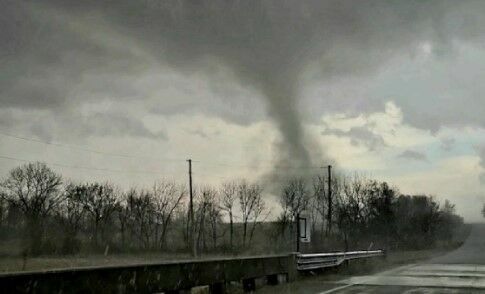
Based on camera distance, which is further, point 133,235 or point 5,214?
point 133,235

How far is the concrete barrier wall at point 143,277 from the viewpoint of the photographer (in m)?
8.18

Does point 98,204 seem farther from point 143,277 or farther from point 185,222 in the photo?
point 143,277

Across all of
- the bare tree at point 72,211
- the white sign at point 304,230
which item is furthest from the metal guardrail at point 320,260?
the bare tree at point 72,211

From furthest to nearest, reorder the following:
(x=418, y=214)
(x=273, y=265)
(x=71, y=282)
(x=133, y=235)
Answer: (x=418, y=214)
(x=133, y=235)
(x=273, y=265)
(x=71, y=282)

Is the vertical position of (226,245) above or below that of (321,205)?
below

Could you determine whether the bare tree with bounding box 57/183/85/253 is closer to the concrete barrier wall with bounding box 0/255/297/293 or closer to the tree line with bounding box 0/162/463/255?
the tree line with bounding box 0/162/463/255

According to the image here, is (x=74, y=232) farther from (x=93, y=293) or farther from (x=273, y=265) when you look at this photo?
(x=93, y=293)

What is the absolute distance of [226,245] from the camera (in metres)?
69.8

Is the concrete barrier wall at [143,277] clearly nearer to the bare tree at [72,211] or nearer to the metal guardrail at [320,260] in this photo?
the metal guardrail at [320,260]

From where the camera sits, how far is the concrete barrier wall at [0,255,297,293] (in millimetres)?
8183

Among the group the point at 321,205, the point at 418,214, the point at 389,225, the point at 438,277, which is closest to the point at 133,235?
the point at 321,205

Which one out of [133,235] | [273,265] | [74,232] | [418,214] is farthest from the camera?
[418,214]

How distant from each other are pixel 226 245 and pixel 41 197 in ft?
78.1

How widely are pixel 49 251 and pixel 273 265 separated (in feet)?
141
